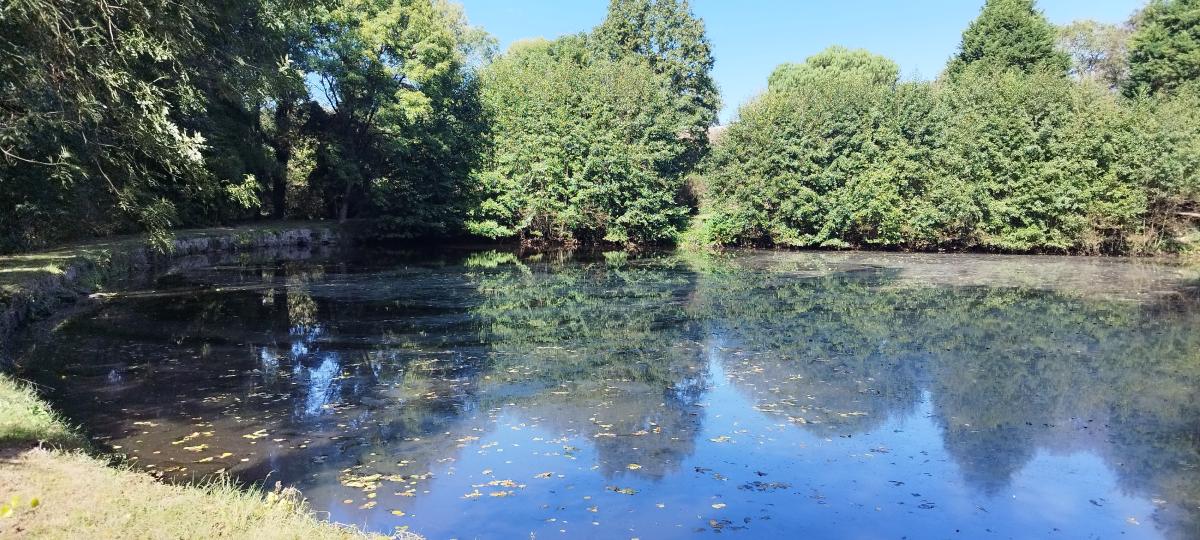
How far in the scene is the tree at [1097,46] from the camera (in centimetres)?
4716

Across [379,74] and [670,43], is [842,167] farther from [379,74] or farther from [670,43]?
[379,74]

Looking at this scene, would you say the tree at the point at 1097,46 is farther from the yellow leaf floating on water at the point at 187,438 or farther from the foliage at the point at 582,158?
the yellow leaf floating on water at the point at 187,438

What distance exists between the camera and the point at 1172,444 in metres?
7.71

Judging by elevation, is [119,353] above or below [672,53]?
below

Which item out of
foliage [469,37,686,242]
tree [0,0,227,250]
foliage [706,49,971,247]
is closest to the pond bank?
tree [0,0,227,250]

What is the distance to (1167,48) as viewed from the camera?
35.8 m

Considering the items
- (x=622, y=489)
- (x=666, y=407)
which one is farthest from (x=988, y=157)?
(x=622, y=489)

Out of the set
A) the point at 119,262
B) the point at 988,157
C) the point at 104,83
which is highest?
the point at 988,157

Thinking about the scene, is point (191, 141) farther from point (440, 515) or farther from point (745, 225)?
point (745, 225)

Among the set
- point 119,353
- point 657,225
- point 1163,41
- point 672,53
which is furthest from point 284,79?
point 1163,41

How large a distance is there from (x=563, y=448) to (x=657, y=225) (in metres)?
27.8

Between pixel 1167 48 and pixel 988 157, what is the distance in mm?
14014

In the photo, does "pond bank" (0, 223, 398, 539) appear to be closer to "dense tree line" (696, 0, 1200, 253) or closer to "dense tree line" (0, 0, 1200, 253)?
"dense tree line" (0, 0, 1200, 253)

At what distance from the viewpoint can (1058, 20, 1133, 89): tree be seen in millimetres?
47156
